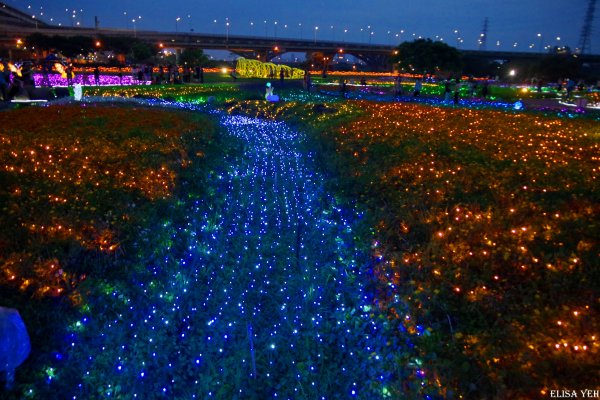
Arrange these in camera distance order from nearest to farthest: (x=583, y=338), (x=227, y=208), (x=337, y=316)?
(x=583, y=338) < (x=337, y=316) < (x=227, y=208)

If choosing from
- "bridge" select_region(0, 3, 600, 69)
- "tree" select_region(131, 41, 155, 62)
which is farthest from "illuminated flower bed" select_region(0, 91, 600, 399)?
"bridge" select_region(0, 3, 600, 69)

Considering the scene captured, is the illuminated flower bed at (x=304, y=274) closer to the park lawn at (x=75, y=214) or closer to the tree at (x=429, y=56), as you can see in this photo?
the park lawn at (x=75, y=214)

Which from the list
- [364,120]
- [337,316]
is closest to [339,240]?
[337,316]

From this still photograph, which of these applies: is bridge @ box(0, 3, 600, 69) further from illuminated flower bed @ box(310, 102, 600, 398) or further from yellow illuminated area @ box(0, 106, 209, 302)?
illuminated flower bed @ box(310, 102, 600, 398)

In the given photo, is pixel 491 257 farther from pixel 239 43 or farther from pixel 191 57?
pixel 239 43

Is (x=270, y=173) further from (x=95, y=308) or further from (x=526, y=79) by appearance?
(x=526, y=79)

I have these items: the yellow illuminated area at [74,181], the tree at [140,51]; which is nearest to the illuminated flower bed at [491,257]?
the yellow illuminated area at [74,181]

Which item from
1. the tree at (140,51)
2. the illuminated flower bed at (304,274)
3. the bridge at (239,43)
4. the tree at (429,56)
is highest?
the bridge at (239,43)

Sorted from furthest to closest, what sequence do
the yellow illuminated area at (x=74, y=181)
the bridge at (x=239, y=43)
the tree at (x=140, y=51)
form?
the bridge at (x=239, y=43) < the tree at (x=140, y=51) < the yellow illuminated area at (x=74, y=181)
